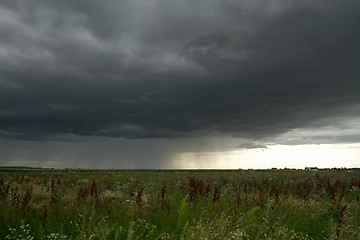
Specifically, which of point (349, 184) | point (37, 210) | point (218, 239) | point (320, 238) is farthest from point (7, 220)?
point (349, 184)

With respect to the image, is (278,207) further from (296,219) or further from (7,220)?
(7,220)

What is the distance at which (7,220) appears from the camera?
522cm

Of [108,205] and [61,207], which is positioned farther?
[108,205]

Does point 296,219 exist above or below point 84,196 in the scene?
below

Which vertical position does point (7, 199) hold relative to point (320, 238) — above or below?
above

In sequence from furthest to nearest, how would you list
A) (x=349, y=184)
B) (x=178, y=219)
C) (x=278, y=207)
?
(x=349, y=184) < (x=278, y=207) < (x=178, y=219)

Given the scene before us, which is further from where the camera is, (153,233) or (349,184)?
(349,184)

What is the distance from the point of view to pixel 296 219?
6.84 m

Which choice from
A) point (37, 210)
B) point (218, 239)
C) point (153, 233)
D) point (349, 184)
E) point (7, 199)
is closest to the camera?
point (218, 239)

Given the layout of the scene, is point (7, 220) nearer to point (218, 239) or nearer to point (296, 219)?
point (218, 239)

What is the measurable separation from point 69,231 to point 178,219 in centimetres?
231

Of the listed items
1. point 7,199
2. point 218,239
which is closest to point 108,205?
point 7,199

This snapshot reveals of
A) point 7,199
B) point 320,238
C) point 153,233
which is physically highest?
point 7,199

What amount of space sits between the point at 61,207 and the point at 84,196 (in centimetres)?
77
